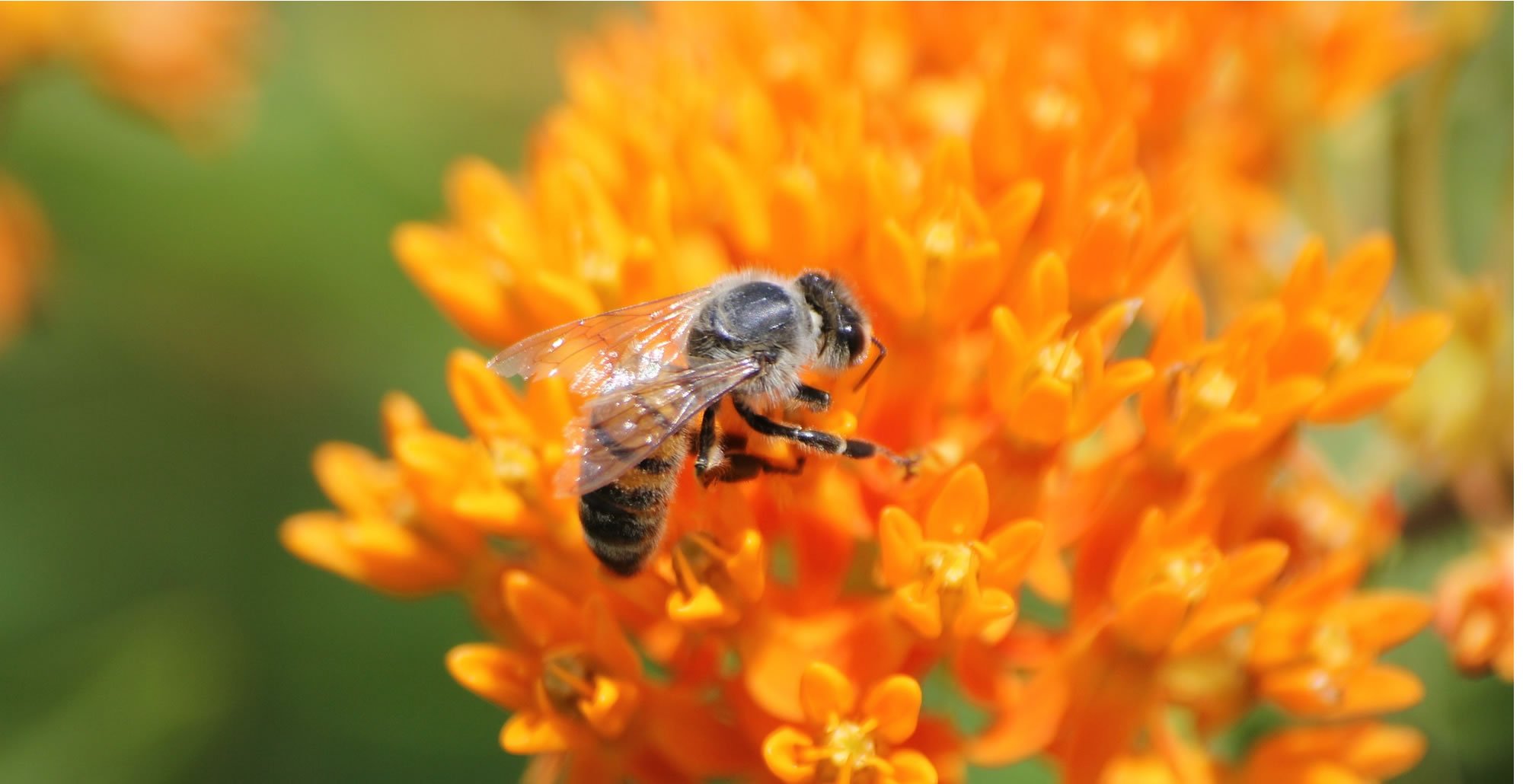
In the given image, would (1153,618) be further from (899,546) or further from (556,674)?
(556,674)

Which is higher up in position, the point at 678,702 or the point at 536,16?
the point at 536,16

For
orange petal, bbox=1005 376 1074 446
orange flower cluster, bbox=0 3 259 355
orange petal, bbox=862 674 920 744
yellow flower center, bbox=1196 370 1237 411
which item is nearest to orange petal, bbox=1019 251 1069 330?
orange petal, bbox=1005 376 1074 446

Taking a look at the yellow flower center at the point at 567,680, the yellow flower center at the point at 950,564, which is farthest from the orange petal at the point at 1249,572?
the yellow flower center at the point at 567,680

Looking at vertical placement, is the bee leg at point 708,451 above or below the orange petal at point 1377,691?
above

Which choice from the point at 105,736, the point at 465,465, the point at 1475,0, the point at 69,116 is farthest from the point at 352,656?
the point at 1475,0

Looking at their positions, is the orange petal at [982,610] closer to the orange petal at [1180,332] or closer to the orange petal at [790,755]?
the orange petal at [790,755]

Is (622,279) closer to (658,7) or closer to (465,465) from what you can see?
(465,465)

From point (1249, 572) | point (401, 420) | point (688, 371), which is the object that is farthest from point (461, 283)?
point (1249, 572)
